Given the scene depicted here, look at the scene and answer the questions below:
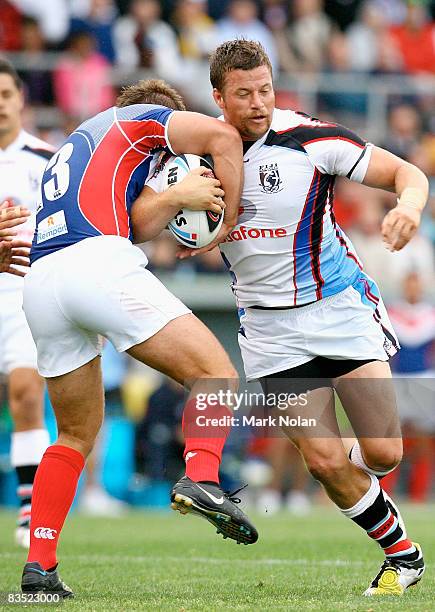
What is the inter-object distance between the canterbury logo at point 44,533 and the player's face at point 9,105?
3819 mm

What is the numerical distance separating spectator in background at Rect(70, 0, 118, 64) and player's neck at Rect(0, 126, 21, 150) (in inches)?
309

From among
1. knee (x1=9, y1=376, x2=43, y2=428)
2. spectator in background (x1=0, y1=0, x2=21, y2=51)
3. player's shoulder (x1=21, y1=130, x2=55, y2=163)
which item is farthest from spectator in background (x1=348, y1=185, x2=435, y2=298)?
knee (x1=9, y1=376, x2=43, y2=428)

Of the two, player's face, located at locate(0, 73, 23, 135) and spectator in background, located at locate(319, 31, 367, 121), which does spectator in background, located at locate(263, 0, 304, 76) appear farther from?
player's face, located at locate(0, 73, 23, 135)

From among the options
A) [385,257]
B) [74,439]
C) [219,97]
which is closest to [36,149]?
[219,97]

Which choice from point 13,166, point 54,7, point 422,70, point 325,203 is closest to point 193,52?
point 54,7

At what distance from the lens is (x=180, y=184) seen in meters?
5.79

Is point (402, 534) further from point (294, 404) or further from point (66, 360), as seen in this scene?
point (66, 360)

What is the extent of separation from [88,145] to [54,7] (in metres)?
11.4

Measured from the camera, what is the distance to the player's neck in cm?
901

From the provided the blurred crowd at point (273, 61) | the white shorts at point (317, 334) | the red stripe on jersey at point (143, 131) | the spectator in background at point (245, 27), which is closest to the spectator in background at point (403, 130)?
the blurred crowd at point (273, 61)

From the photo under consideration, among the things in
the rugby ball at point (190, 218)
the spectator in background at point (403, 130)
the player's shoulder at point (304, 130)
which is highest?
the player's shoulder at point (304, 130)

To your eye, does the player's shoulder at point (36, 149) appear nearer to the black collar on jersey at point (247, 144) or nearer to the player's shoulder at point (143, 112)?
the black collar on jersey at point (247, 144)

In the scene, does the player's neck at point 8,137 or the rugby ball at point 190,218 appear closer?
the rugby ball at point 190,218

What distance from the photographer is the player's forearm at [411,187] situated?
18.6 ft
